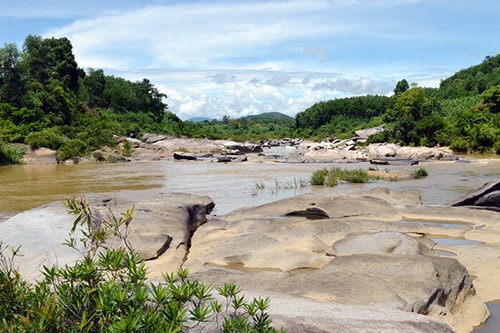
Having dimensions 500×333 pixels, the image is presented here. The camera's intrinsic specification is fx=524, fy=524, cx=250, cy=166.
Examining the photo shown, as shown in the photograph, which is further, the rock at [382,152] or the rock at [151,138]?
the rock at [151,138]

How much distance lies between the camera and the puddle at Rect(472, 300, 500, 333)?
4980 mm

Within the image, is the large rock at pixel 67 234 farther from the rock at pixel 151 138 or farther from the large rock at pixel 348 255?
the rock at pixel 151 138

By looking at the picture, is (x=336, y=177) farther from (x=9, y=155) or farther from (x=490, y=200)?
(x=9, y=155)

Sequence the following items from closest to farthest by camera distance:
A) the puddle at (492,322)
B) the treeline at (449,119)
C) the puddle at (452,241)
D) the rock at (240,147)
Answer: the puddle at (492,322)
the puddle at (452,241)
the treeline at (449,119)
the rock at (240,147)

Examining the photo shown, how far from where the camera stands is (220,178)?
22047 millimetres

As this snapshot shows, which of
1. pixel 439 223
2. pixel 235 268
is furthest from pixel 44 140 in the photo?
pixel 235 268

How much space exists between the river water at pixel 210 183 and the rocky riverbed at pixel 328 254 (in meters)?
2.99

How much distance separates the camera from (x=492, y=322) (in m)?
5.17

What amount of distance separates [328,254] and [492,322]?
2648 millimetres

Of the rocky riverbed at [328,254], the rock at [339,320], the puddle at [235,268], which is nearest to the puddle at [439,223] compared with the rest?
the rocky riverbed at [328,254]

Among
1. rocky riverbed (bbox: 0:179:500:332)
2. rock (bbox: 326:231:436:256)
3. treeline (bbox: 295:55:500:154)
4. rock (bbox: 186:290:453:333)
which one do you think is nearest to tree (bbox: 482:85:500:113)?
treeline (bbox: 295:55:500:154)

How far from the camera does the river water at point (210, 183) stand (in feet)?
51.0

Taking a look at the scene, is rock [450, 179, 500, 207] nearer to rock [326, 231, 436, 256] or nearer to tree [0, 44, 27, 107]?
rock [326, 231, 436, 256]

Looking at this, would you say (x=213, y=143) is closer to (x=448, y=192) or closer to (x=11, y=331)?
(x=448, y=192)
